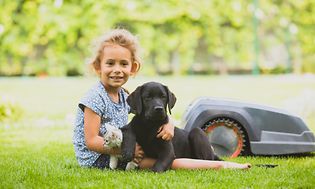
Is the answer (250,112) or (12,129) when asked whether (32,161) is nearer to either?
(250,112)

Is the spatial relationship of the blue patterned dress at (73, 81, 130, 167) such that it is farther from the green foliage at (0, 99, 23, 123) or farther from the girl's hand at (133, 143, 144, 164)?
the green foliage at (0, 99, 23, 123)

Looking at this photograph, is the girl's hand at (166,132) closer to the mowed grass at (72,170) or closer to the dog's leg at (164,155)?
the dog's leg at (164,155)

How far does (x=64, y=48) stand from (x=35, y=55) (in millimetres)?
1182

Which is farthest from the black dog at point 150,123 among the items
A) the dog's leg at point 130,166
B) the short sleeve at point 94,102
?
the short sleeve at point 94,102

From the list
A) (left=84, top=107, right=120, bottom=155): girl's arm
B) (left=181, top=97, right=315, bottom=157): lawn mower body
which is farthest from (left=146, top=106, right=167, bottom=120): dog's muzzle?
(left=181, top=97, right=315, bottom=157): lawn mower body

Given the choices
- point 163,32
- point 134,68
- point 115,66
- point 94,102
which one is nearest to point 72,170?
point 94,102

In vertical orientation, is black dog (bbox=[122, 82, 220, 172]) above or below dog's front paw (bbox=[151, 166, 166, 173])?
above

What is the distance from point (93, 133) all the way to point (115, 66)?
1.81 feet

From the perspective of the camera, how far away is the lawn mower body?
5363mm

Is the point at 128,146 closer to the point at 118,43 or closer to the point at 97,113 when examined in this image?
the point at 97,113

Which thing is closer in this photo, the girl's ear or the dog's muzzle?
the dog's muzzle

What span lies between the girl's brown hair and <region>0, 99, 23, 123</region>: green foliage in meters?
4.33

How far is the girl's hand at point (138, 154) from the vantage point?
4278 mm

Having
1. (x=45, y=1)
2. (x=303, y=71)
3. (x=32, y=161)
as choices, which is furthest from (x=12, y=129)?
(x=303, y=71)
